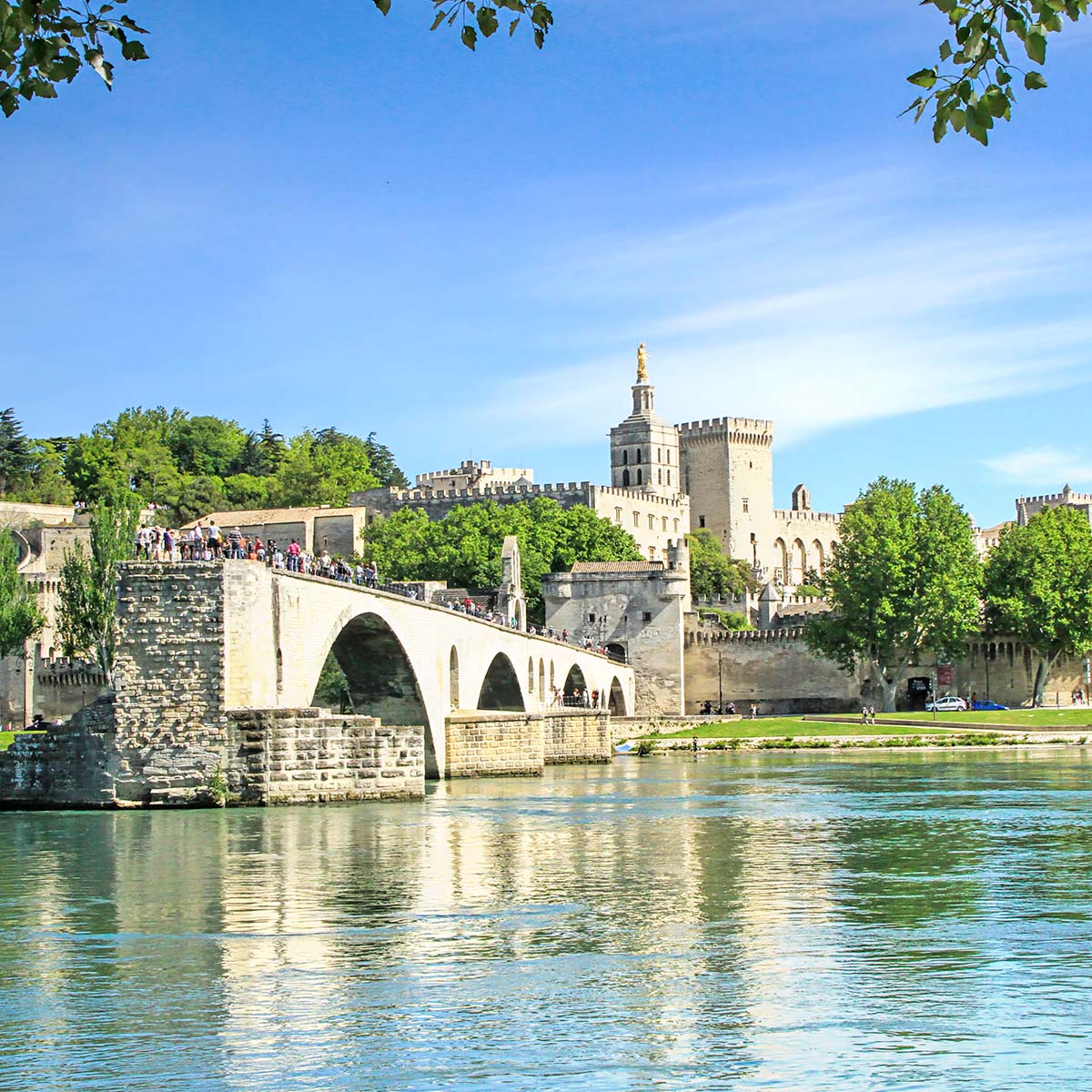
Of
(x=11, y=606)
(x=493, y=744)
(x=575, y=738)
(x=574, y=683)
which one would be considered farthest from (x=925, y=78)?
(x=574, y=683)

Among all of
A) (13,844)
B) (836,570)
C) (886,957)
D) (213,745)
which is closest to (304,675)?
(213,745)

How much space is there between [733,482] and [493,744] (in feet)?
321

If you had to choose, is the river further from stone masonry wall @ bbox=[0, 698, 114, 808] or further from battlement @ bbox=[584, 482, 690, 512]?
battlement @ bbox=[584, 482, 690, 512]

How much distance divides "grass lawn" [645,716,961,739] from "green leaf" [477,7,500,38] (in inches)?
2382

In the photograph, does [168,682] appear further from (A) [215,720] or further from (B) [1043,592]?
(B) [1043,592]

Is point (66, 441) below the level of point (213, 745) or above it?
above

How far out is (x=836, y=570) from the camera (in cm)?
8700

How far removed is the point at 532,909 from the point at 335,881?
10.8 feet

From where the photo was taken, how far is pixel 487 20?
815 centimetres

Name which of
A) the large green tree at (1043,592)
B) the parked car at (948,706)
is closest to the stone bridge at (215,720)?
the parked car at (948,706)

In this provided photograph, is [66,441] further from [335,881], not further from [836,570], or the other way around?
[335,881]

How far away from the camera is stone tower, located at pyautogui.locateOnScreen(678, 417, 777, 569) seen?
14200cm

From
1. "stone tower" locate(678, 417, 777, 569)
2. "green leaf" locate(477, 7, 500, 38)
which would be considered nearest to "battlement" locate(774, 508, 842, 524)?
"stone tower" locate(678, 417, 777, 569)

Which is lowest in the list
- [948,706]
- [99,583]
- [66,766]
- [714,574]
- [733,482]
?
[66,766]
